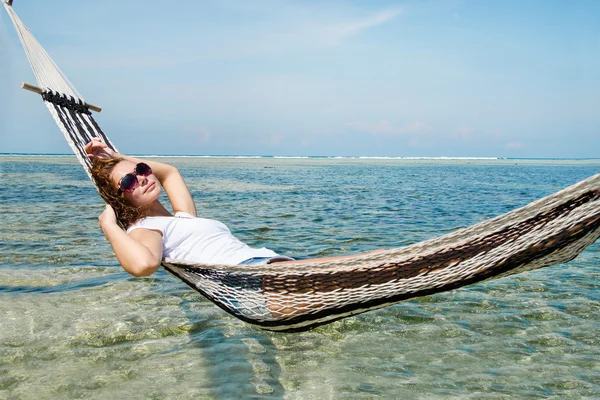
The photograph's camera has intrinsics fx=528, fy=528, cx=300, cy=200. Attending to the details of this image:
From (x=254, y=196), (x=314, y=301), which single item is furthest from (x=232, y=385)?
(x=254, y=196)

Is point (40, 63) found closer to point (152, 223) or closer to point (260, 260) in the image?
point (152, 223)

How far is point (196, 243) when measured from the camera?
246 cm

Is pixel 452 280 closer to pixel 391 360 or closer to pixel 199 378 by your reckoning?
pixel 391 360

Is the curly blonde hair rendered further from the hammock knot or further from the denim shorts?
the hammock knot

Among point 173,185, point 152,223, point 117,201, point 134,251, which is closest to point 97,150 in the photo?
point 173,185

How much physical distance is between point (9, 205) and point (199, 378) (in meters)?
9.30

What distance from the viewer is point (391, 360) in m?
2.97

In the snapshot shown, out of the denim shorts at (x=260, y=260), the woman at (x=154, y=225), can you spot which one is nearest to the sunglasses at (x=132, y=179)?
the woman at (x=154, y=225)

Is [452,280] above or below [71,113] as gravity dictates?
below

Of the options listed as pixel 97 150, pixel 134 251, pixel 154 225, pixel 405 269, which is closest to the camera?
pixel 405 269

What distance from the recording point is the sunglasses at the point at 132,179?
2.43 meters

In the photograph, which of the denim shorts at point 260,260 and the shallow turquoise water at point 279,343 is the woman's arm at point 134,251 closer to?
the denim shorts at point 260,260

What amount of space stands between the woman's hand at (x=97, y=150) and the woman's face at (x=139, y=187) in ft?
2.29

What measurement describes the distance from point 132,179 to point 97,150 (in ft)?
3.03
